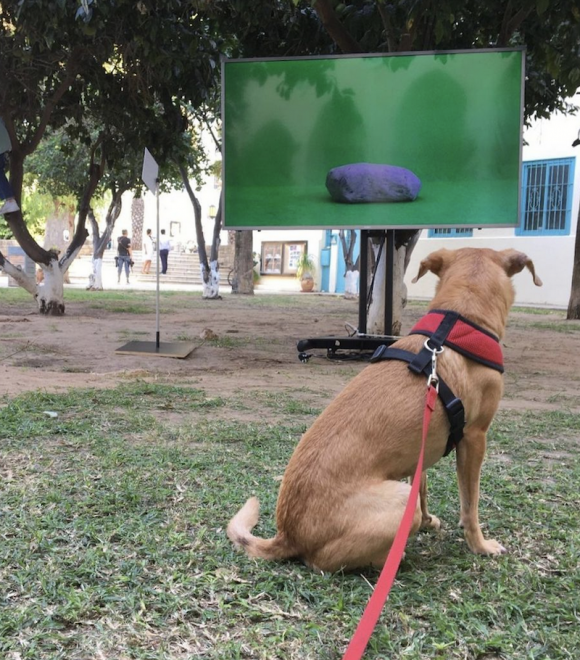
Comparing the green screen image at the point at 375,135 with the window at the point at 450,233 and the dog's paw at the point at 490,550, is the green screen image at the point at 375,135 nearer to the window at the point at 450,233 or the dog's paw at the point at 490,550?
the dog's paw at the point at 490,550

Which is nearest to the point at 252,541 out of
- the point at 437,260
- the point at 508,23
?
the point at 437,260

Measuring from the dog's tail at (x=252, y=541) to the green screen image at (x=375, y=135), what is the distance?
5.91m

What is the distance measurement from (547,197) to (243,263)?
11.4 metres

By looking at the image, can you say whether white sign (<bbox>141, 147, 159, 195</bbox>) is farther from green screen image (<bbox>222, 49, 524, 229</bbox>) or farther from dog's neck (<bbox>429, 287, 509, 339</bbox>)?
dog's neck (<bbox>429, 287, 509, 339</bbox>)

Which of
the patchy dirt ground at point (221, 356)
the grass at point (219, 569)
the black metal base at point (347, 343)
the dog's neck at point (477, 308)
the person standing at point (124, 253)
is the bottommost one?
the grass at point (219, 569)

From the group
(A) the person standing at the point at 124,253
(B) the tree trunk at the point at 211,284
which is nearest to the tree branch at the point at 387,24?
(B) the tree trunk at the point at 211,284

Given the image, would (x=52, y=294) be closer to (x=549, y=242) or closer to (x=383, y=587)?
(x=383, y=587)

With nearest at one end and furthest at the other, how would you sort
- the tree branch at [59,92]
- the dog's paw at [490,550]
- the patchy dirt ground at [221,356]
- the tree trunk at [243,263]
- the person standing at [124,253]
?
the dog's paw at [490,550]
the patchy dirt ground at [221,356]
the tree branch at [59,92]
the tree trunk at [243,263]
the person standing at [124,253]

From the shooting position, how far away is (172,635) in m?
2.05

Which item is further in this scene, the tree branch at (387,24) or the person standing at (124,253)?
the person standing at (124,253)

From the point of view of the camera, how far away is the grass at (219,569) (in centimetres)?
204

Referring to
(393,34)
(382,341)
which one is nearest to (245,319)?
(382,341)

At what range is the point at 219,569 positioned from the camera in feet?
8.19

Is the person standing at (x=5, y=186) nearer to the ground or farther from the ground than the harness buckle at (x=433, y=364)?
farther from the ground
